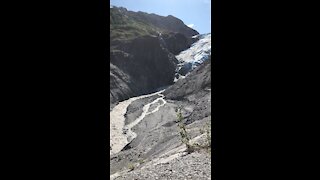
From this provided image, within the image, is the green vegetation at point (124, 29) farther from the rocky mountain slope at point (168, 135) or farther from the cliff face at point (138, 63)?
the rocky mountain slope at point (168, 135)

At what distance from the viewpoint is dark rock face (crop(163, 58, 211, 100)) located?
33506mm

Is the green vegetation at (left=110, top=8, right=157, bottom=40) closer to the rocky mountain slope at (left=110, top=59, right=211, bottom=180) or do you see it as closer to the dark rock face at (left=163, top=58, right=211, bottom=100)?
the dark rock face at (left=163, top=58, right=211, bottom=100)

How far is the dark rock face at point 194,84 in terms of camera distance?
33.5 meters

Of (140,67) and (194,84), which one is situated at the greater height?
(140,67)

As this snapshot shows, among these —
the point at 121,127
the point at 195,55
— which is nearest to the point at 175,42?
the point at 195,55

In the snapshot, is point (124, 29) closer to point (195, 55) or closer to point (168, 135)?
point (195, 55)

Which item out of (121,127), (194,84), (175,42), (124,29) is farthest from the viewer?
(175,42)

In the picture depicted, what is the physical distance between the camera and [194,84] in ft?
115

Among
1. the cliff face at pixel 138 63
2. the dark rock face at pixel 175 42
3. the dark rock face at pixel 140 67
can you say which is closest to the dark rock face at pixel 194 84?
the cliff face at pixel 138 63

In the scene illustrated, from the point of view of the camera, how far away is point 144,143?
64.2 ft
